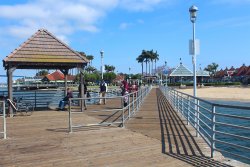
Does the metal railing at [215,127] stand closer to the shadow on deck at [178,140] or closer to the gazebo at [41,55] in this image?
the shadow on deck at [178,140]

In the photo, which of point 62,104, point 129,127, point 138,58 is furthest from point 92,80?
point 129,127

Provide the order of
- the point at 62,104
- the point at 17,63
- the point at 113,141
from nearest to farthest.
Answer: the point at 113,141
the point at 17,63
the point at 62,104

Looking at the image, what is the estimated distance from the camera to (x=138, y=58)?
157 metres

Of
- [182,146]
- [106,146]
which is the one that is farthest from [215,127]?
[106,146]

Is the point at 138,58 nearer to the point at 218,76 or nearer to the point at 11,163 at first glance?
the point at 218,76

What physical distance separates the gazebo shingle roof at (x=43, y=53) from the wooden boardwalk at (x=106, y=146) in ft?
20.1

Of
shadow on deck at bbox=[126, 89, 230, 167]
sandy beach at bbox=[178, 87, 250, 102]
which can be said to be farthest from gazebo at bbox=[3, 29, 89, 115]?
sandy beach at bbox=[178, 87, 250, 102]

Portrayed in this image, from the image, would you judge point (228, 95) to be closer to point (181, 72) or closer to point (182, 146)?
point (181, 72)

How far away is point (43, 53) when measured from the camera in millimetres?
20062

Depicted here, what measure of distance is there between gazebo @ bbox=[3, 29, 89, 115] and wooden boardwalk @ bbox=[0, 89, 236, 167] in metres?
5.86

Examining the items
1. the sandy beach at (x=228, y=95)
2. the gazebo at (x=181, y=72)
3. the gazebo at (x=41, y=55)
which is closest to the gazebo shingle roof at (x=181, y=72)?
the gazebo at (x=181, y=72)

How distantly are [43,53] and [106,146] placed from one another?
11519 millimetres

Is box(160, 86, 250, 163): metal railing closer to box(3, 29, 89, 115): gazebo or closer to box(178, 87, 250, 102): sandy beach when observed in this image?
box(3, 29, 89, 115): gazebo

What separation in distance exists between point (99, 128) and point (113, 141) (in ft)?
8.81
